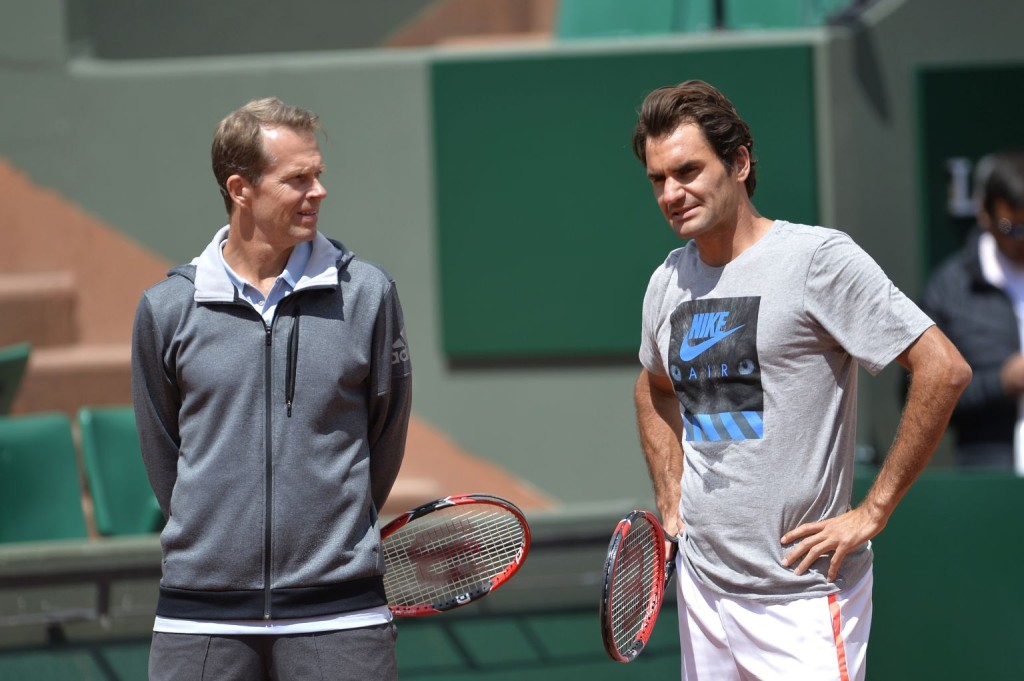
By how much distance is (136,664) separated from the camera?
452cm

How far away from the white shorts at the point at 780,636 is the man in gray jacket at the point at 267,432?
0.67 metres

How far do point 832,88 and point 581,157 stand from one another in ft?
3.89

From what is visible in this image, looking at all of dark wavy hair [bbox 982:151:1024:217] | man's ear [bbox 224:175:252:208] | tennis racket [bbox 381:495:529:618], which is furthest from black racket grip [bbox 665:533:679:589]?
dark wavy hair [bbox 982:151:1024:217]

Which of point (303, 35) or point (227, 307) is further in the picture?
point (303, 35)

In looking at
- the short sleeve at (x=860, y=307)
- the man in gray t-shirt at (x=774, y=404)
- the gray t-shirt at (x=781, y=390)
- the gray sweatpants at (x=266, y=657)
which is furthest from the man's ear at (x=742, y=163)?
the gray sweatpants at (x=266, y=657)

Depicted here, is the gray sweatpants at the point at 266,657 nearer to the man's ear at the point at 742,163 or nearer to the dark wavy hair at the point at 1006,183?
the man's ear at the point at 742,163

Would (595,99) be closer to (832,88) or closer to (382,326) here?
(832,88)

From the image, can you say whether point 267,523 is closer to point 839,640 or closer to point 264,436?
point 264,436

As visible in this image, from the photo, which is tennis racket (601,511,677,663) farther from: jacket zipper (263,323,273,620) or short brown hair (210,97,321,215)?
short brown hair (210,97,321,215)

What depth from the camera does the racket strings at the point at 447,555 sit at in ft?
10.4

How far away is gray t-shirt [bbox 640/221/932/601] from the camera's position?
2678mm

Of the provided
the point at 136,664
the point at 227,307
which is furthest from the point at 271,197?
the point at 136,664

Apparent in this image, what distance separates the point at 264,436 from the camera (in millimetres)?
2758

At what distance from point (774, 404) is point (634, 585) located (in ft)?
2.01
